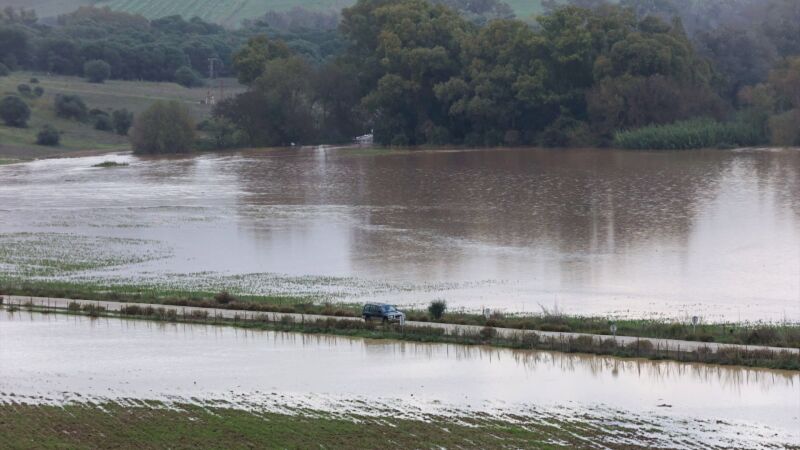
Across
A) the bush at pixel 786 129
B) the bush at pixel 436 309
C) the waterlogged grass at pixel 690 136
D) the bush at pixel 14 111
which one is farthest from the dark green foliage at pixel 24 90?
the bush at pixel 436 309

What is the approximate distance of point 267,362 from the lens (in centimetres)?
2745

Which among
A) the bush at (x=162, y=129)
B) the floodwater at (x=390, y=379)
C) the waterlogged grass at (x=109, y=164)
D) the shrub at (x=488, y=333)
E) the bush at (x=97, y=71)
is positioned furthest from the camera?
the bush at (x=97, y=71)

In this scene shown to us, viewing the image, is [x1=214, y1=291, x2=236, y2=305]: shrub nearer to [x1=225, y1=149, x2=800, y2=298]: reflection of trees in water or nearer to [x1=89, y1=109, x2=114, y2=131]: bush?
[x1=225, y1=149, x2=800, y2=298]: reflection of trees in water

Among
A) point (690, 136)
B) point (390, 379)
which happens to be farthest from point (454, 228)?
point (690, 136)

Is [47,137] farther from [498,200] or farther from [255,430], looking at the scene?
[255,430]

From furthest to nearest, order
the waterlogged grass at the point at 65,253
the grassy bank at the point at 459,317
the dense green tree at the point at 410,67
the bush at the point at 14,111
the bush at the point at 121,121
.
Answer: the bush at the point at 121,121
the dense green tree at the point at 410,67
the bush at the point at 14,111
the waterlogged grass at the point at 65,253
the grassy bank at the point at 459,317

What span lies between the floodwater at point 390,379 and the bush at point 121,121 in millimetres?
68539

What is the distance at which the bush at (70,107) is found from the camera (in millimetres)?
95312

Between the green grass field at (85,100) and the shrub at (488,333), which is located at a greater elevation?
the green grass field at (85,100)

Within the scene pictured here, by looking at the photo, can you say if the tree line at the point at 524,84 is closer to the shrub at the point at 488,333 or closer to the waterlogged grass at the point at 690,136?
the waterlogged grass at the point at 690,136

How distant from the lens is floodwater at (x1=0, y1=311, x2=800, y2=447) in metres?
23.2

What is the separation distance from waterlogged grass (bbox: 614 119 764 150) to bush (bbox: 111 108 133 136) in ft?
115

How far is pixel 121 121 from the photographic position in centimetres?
9750

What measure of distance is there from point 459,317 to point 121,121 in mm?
70326
